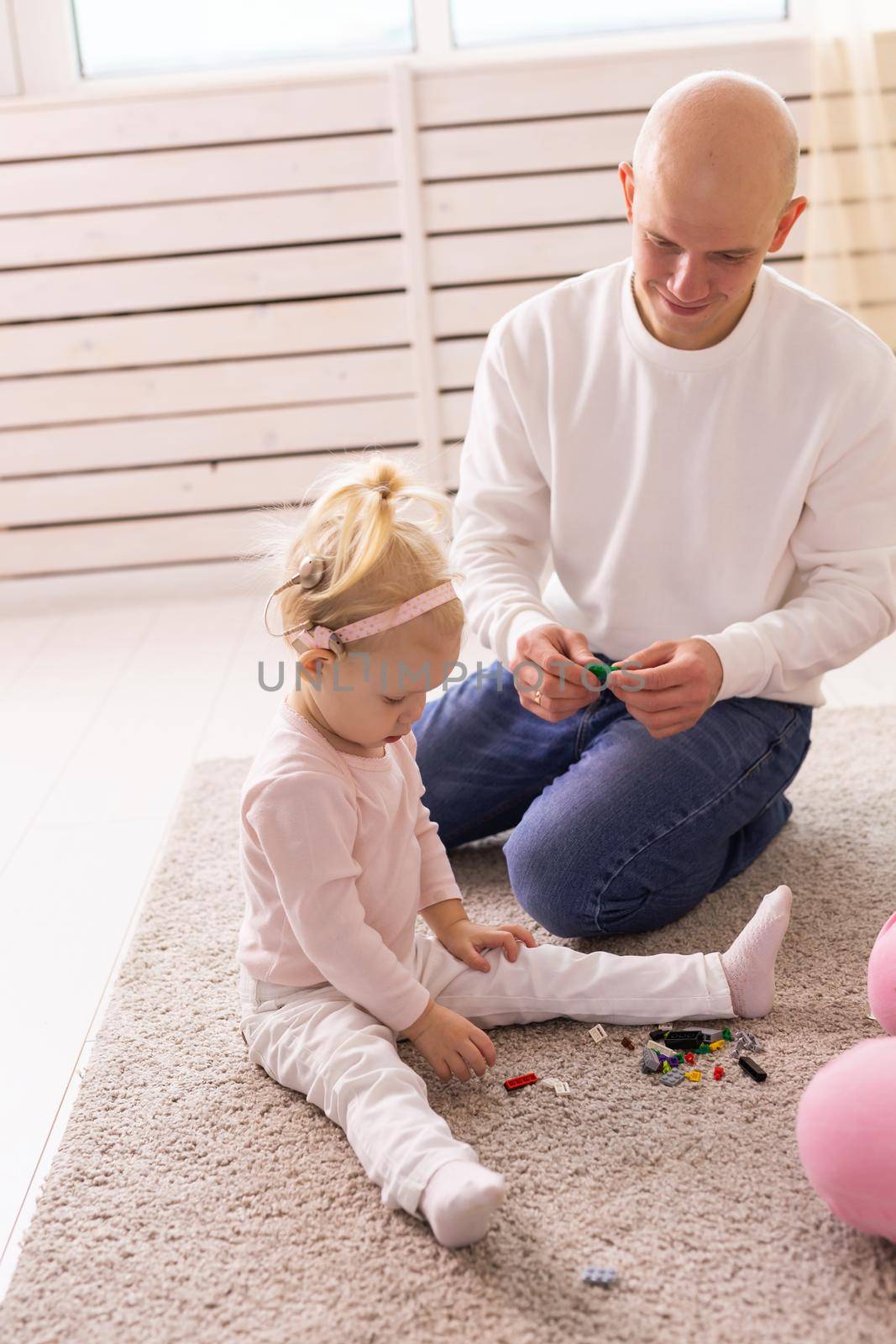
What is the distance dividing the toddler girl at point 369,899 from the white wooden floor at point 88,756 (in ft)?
0.73

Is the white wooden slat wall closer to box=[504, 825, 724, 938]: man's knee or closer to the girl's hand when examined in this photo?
box=[504, 825, 724, 938]: man's knee

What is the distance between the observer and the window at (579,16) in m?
2.80

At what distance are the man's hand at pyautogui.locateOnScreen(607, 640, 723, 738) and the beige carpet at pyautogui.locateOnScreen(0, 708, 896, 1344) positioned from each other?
0.24 meters

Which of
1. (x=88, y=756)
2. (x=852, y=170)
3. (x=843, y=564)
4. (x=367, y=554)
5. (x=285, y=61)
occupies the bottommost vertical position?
(x=88, y=756)

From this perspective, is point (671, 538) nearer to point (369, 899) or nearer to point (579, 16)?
point (369, 899)

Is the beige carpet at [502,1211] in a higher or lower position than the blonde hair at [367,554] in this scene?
lower

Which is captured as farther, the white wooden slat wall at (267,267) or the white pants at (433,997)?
the white wooden slat wall at (267,267)

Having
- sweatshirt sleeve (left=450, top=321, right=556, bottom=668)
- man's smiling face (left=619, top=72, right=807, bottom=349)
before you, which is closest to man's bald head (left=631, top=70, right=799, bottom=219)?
man's smiling face (left=619, top=72, right=807, bottom=349)

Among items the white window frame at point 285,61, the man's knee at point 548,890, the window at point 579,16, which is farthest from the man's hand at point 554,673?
the window at point 579,16

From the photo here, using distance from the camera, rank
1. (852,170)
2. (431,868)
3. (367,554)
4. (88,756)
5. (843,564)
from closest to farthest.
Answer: (367,554) < (431,868) < (843,564) < (88,756) < (852,170)

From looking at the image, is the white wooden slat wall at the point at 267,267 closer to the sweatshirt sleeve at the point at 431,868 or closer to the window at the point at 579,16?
the window at the point at 579,16

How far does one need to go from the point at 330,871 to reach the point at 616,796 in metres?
0.37

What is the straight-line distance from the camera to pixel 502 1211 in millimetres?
966

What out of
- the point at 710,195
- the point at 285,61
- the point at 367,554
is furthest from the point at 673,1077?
the point at 285,61
